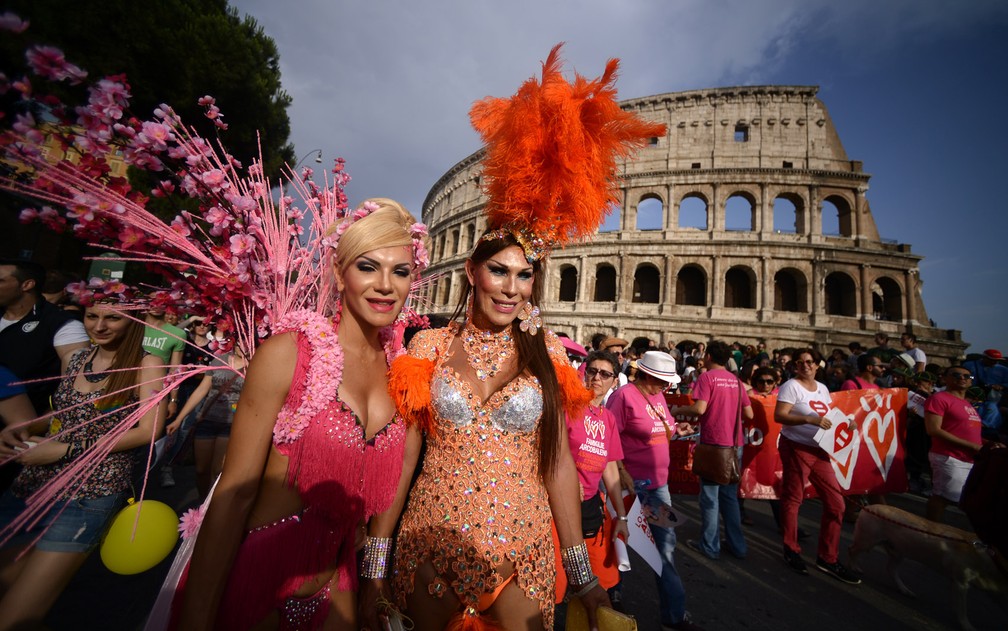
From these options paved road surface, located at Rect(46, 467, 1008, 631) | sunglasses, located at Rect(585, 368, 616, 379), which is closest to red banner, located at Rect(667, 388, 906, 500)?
paved road surface, located at Rect(46, 467, 1008, 631)

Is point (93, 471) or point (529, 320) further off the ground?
point (529, 320)

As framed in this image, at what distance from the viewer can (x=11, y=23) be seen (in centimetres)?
96

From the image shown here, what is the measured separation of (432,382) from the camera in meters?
1.79

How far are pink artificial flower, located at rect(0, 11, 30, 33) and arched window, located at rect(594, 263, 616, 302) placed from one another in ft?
79.8

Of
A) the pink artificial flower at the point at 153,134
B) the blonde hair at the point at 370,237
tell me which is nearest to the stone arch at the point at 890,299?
the blonde hair at the point at 370,237

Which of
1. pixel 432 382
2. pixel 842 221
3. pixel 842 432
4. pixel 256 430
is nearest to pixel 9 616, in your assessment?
pixel 256 430

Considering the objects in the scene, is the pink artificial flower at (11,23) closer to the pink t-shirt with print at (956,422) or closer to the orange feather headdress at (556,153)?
the orange feather headdress at (556,153)

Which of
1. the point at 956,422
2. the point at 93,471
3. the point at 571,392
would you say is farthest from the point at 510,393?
the point at 956,422

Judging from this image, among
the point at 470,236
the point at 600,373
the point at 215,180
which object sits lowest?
the point at 600,373

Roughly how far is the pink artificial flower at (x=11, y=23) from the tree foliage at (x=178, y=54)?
0.14 meters

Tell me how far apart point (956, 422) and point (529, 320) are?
5968 mm

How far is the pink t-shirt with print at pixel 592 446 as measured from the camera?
2.76 meters

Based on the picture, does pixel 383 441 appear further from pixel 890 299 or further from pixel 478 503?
pixel 890 299

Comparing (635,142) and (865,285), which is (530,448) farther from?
(865,285)
